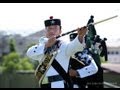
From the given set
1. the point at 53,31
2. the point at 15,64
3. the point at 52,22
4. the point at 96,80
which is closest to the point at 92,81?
the point at 96,80

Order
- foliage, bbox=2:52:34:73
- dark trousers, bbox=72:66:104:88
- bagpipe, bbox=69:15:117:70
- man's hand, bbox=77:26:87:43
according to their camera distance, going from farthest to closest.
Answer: foliage, bbox=2:52:34:73 → dark trousers, bbox=72:66:104:88 → bagpipe, bbox=69:15:117:70 → man's hand, bbox=77:26:87:43

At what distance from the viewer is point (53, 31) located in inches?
208

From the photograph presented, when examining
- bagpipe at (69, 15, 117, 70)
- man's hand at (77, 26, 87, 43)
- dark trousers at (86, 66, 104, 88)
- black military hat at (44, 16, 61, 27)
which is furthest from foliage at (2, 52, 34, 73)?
man's hand at (77, 26, 87, 43)

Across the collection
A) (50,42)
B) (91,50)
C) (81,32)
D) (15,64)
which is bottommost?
(15,64)

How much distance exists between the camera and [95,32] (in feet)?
21.3

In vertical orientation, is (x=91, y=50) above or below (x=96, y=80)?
above

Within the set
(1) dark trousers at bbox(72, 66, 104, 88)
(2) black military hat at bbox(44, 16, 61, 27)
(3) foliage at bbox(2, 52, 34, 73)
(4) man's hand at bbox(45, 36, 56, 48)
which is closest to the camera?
(4) man's hand at bbox(45, 36, 56, 48)

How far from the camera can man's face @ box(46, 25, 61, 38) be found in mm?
5242

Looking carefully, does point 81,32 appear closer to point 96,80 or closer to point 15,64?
point 96,80

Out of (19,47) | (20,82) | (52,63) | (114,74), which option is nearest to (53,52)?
(52,63)

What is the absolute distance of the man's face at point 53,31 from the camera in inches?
206

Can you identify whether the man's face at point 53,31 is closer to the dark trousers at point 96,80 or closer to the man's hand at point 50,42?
the man's hand at point 50,42

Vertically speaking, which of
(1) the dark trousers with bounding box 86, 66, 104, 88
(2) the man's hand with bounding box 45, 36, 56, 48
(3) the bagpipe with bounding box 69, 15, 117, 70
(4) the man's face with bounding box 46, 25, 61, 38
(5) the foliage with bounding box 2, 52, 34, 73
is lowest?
(5) the foliage with bounding box 2, 52, 34, 73

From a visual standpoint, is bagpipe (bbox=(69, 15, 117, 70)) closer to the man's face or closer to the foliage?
the man's face
